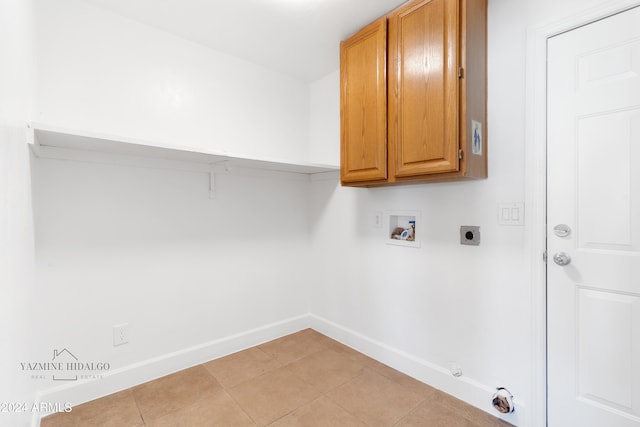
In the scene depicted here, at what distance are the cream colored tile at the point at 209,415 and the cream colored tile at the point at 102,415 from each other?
5.9 inches

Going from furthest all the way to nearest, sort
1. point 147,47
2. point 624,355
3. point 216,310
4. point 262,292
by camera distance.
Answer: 1. point 262,292
2. point 216,310
3. point 147,47
4. point 624,355

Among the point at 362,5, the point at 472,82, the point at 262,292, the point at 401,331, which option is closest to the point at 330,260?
the point at 262,292

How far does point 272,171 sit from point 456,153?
162 cm

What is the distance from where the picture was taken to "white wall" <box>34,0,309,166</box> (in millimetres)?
1698

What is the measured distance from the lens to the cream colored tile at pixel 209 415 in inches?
63.7

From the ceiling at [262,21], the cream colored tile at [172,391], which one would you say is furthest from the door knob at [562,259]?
the cream colored tile at [172,391]

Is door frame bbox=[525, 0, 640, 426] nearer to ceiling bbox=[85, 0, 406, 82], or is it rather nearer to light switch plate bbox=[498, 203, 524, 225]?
light switch plate bbox=[498, 203, 524, 225]

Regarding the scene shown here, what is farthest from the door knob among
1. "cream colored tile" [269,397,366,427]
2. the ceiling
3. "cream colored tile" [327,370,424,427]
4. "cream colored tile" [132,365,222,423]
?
"cream colored tile" [132,365,222,423]

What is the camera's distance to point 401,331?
2146 mm

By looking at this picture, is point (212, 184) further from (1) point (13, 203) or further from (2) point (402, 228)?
(2) point (402, 228)

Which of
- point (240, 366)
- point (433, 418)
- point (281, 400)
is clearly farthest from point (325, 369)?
point (433, 418)

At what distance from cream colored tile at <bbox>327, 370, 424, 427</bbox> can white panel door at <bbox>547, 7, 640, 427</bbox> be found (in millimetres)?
729

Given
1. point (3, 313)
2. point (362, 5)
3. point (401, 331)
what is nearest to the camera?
point (3, 313)

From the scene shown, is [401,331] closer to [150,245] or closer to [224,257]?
[224,257]
